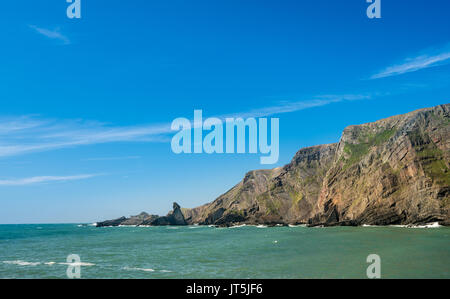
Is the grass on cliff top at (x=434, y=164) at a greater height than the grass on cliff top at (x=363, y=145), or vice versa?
the grass on cliff top at (x=363, y=145)

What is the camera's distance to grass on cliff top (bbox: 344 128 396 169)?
169 m

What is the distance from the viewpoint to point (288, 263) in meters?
40.3

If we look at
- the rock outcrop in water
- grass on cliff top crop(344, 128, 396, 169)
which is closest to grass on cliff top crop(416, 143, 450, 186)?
the rock outcrop in water

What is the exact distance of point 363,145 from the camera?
17725 centimetres

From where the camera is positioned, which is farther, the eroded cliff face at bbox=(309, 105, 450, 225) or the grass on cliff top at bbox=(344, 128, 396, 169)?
the grass on cliff top at bbox=(344, 128, 396, 169)

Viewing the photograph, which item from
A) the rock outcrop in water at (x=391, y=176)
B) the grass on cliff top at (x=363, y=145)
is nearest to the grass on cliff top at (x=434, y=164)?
the rock outcrop in water at (x=391, y=176)

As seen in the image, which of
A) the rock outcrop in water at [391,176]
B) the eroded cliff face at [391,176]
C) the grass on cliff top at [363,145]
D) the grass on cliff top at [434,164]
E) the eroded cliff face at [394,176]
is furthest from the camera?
the grass on cliff top at [363,145]

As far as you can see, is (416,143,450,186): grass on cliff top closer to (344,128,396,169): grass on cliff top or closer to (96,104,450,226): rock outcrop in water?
(96,104,450,226): rock outcrop in water

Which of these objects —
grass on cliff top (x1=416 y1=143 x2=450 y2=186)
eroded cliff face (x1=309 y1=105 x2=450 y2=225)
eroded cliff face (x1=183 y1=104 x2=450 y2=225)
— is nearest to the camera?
eroded cliff face (x1=309 y1=105 x2=450 y2=225)

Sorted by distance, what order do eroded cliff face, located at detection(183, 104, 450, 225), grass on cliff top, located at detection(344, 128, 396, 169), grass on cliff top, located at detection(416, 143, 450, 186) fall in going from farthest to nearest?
grass on cliff top, located at detection(344, 128, 396, 169)
grass on cliff top, located at detection(416, 143, 450, 186)
eroded cliff face, located at detection(183, 104, 450, 225)

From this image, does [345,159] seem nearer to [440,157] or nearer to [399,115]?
[399,115]

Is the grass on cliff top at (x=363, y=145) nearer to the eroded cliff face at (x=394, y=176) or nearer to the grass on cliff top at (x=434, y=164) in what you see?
the eroded cliff face at (x=394, y=176)

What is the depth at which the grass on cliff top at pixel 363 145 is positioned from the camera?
16875 centimetres
